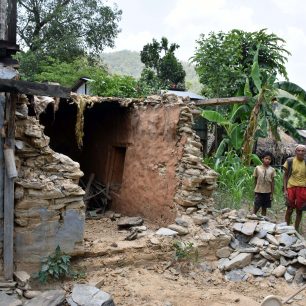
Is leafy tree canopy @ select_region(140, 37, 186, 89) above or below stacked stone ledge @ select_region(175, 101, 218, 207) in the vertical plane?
above

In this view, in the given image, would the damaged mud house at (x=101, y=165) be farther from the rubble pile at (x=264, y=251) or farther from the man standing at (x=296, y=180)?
the man standing at (x=296, y=180)

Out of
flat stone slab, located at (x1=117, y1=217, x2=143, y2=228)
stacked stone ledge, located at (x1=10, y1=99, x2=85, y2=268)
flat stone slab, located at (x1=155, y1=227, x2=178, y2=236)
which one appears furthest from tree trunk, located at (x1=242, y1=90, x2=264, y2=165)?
stacked stone ledge, located at (x1=10, y1=99, x2=85, y2=268)

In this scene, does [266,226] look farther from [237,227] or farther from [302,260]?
[302,260]

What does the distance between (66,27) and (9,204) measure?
14964mm

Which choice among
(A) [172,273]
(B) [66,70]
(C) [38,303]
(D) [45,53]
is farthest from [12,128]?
(D) [45,53]

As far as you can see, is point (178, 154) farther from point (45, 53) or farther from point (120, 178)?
point (45, 53)

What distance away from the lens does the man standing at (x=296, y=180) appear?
6.73 meters

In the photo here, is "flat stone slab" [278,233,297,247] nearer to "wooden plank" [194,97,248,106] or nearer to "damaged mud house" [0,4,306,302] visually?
"damaged mud house" [0,4,306,302]

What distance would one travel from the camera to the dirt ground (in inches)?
199

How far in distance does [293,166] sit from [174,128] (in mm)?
2229

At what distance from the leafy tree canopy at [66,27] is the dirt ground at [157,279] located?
13.2 meters

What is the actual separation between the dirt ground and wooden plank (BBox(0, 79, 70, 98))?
2.40 metres

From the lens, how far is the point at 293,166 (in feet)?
22.3

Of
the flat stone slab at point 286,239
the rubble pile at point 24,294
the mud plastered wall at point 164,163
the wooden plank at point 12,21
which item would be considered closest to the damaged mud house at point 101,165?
the mud plastered wall at point 164,163
